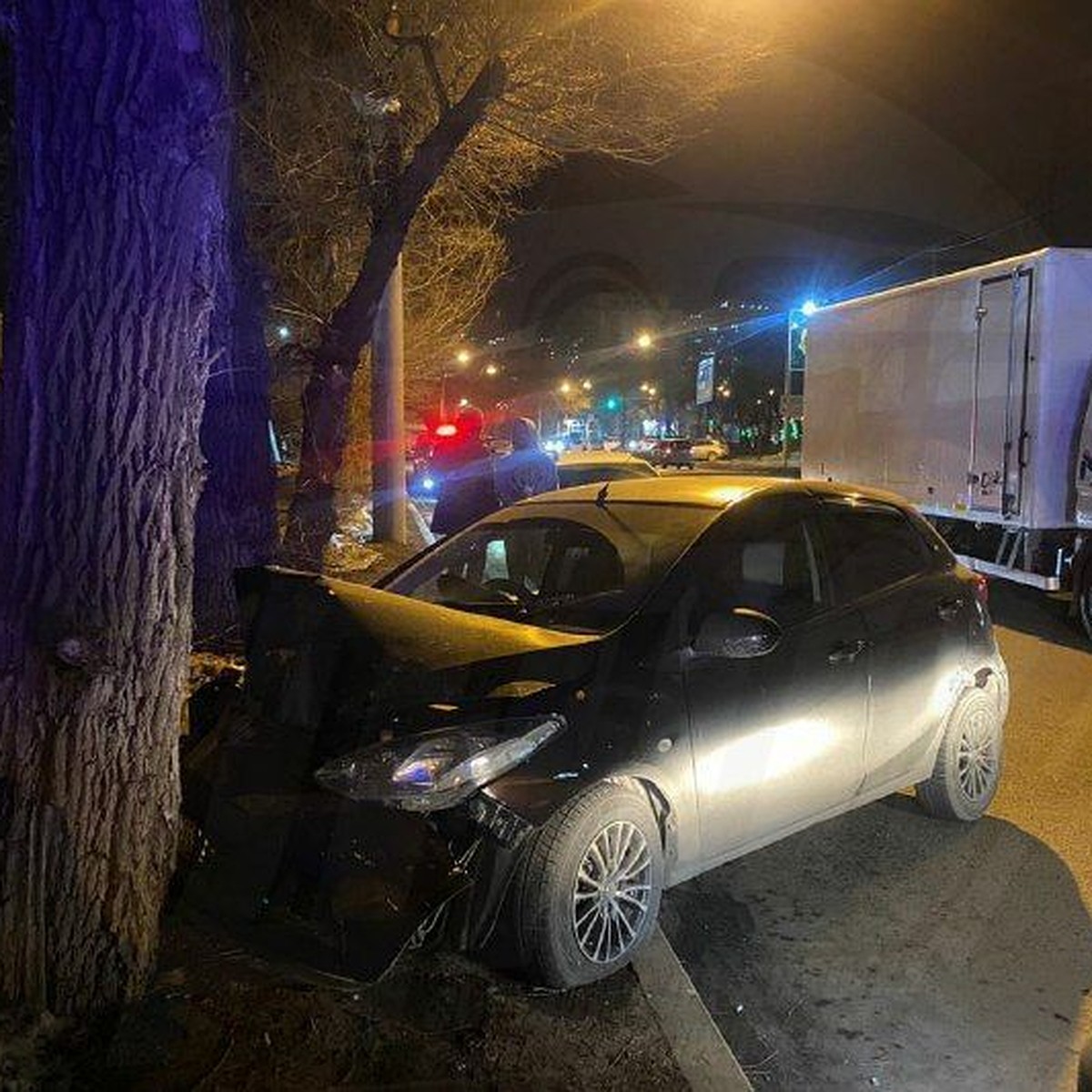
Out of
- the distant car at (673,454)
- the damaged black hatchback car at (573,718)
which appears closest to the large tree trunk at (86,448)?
the damaged black hatchback car at (573,718)

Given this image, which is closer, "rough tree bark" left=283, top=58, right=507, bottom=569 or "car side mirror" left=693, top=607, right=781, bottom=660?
"car side mirror" left=693, top=607, right=781, bottom=660

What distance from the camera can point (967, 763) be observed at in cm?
511

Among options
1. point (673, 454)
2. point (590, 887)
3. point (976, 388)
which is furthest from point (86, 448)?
point (673, 454)

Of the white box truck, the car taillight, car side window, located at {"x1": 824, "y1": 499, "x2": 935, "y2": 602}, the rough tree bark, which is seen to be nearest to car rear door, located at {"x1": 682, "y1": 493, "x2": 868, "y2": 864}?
car side window, located at {"x1": 824, "y1": 499, "x2": 935, "y2": 602}

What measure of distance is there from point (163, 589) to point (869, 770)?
295 centimetres

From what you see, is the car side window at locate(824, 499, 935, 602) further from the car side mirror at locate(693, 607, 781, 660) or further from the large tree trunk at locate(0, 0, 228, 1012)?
the large tree trunk at locate(0, 0, 228, 1012)

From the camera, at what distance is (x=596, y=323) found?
96.3 feet

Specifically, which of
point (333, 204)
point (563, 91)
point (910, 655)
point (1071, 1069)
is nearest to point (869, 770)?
point (910, 655)

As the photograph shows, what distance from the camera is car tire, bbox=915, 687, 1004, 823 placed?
16.4 feet

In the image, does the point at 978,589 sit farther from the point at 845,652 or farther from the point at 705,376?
the point at 705,376

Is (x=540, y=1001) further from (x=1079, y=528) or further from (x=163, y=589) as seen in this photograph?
(x=1079, y=528)

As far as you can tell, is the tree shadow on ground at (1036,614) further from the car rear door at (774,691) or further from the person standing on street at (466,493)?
the car rear door at (774,691)

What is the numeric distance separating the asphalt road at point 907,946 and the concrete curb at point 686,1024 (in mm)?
163

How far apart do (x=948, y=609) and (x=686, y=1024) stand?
2.59 metres
